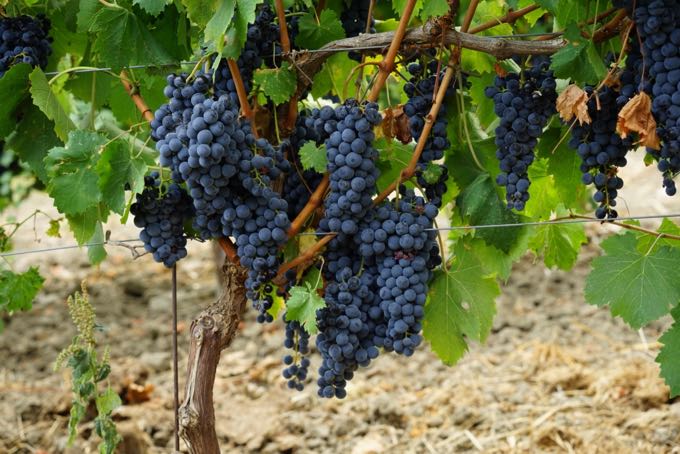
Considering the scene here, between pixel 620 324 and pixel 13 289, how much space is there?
3.18 metres

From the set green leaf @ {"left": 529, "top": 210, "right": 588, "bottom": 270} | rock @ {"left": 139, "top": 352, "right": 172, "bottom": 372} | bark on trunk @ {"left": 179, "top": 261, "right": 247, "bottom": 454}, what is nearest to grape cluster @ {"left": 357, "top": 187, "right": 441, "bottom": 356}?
bark on trunk @ {"left": 179, "top": 261, "right": 247, "bottom": 454}

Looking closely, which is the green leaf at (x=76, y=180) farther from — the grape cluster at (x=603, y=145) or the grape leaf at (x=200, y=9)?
the grape cluster at (x=603, y=145)

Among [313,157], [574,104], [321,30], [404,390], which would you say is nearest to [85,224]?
[313,157]

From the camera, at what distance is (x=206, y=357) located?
2.22m

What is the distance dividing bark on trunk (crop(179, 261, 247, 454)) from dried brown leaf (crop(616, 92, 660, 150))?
1.01 meters

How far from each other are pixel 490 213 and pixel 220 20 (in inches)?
34.1

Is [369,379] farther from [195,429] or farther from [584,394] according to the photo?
[195,429]

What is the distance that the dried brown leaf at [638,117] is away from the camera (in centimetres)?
182

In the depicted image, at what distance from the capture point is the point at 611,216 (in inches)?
85.2

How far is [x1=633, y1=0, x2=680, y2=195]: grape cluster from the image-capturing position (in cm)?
178

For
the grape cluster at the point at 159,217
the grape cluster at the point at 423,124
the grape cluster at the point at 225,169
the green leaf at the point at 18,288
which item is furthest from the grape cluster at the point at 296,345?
the green leaf at the point at 18,288

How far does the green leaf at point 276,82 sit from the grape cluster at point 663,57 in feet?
2.66

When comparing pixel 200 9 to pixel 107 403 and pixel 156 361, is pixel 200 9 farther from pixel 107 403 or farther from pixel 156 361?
pixel 156 361

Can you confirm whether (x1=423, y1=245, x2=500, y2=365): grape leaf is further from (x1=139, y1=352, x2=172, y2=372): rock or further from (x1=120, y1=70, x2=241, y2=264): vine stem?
(x1=139, y1=352, x2=172, y2=372): rock
